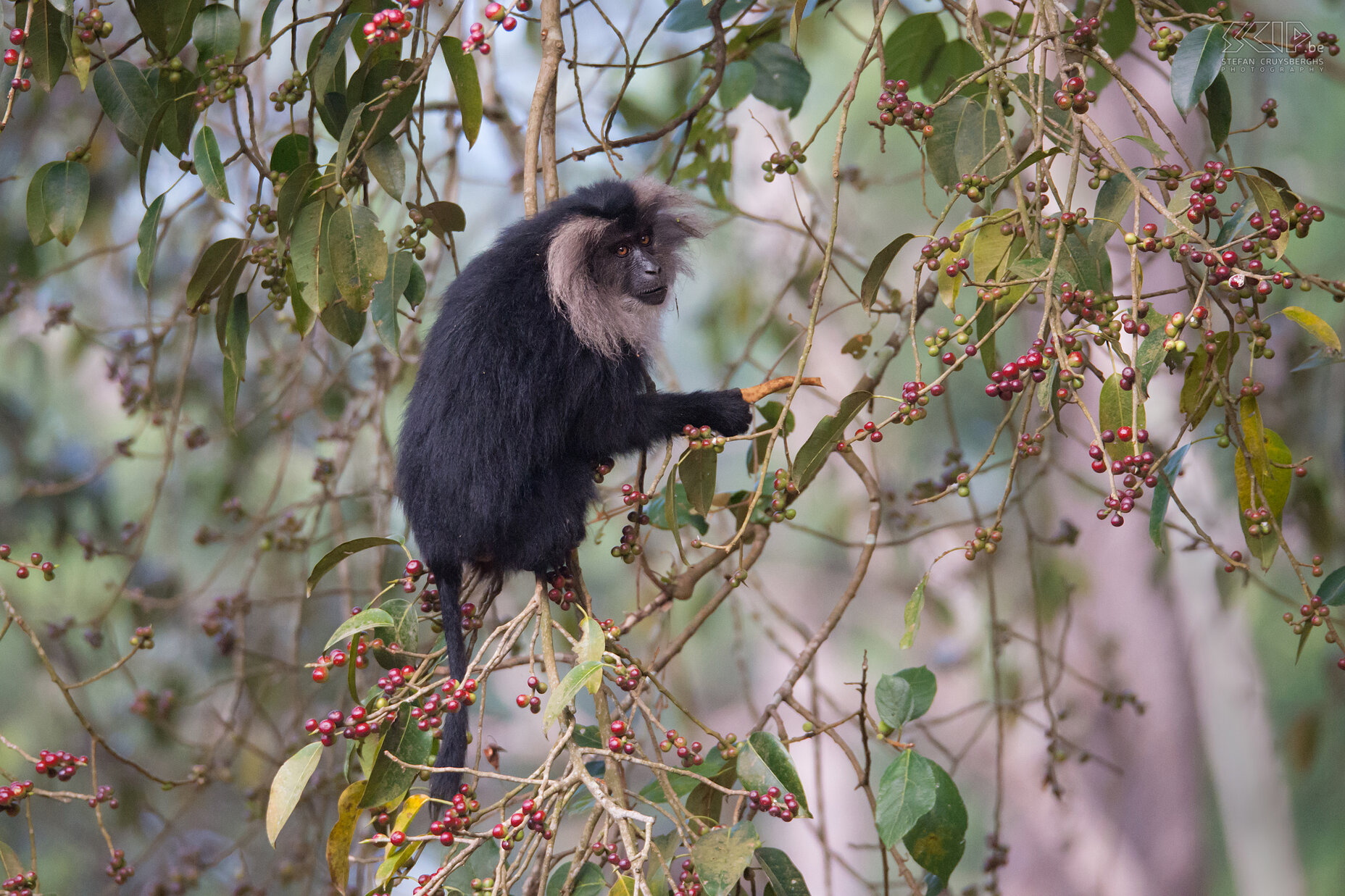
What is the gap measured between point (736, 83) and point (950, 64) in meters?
0.44

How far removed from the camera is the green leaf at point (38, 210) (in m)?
1.43

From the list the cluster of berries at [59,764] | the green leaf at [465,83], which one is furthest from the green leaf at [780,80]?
the cluster of berries at [59,764]

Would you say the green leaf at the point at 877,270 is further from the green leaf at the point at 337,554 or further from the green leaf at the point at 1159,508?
the green leaf at the point at 337,554

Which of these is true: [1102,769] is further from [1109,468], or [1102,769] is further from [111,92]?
[111,92]

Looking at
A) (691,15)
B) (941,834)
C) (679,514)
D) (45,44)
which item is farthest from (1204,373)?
(45,44)

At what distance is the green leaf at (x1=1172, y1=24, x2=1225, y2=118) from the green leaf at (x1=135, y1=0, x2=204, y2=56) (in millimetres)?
1217

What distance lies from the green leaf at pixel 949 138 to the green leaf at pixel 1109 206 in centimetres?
20

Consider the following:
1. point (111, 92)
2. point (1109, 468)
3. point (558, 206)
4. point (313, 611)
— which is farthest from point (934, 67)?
point (313, 611)

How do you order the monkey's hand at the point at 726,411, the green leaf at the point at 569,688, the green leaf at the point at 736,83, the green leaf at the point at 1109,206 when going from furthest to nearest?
the green leaf at the point at 736,83 → the monkey's hand at the point at 726,411 → the green leaf at the point at 1109,206 → the green leaf at the point at 569,688

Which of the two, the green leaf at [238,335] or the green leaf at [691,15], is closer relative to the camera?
the green leaf at [238,335]

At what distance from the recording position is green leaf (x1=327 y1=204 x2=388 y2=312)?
4.30 feet

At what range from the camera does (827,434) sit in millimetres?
1152

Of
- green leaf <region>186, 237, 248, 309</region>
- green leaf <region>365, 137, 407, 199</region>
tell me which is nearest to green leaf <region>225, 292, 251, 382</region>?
green leaf <region>186, 237, 248, 309</region>

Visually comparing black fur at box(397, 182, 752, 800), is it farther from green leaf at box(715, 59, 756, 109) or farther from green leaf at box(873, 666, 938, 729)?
green leaf at box(873, 666, 938, 729)
